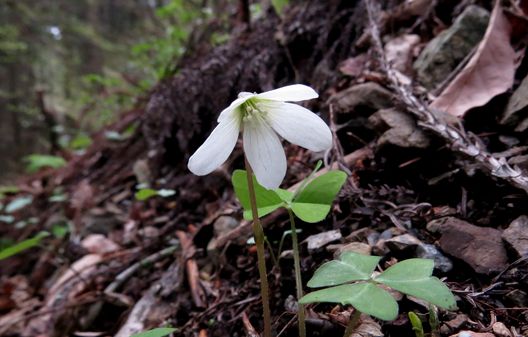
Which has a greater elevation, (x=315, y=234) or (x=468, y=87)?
(x=468, y=87)

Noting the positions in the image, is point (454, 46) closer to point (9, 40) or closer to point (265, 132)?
point (265, 132)

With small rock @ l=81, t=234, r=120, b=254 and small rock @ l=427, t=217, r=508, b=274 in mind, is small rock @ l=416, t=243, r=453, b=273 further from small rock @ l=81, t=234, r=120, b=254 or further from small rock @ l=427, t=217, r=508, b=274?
small rock @ l=81, t=234, r=120, b=254

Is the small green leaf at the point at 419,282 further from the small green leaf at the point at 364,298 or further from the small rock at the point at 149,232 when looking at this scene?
the small rock at the point at 149,232

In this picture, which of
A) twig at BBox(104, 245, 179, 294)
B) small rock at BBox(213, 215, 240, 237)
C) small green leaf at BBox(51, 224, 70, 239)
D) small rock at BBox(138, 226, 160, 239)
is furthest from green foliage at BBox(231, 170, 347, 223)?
small green leaf at BBox(51, 224, 70, 239)

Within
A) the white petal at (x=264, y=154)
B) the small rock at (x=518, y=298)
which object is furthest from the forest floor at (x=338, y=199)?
the white petal at (x=264, y=154)

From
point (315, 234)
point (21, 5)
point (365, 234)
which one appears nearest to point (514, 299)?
point (365, 234)

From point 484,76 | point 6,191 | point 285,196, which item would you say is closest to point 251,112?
point 285,196

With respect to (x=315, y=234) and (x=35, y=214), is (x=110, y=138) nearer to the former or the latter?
(x=35, y=214)
